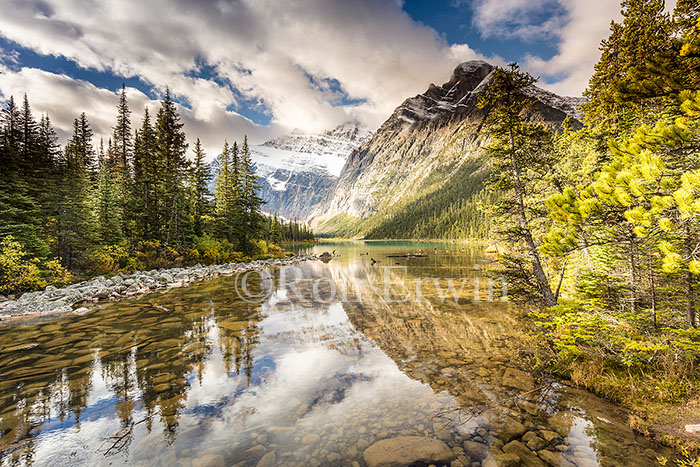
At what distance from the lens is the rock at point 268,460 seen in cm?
426

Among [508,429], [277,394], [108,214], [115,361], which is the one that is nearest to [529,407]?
[508,429]

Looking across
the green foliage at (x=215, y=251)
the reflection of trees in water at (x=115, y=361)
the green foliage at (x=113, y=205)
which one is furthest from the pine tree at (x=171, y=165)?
the reflection of trees in water at (x=115, y=361)

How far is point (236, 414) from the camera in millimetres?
5652

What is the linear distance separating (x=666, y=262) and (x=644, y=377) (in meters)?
3.12

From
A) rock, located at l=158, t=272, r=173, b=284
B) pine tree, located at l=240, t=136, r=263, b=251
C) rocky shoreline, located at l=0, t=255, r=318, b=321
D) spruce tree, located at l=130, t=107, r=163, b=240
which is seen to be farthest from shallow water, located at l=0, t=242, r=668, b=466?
pine tree, located at l=240, t=136, r=263, b=251

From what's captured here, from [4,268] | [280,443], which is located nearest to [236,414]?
[280,443]

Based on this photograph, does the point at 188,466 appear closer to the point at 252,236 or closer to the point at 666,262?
the point at 666,262

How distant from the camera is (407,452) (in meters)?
4.41

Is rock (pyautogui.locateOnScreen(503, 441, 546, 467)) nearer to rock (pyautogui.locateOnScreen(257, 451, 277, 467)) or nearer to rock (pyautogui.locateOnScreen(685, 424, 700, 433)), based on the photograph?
rock (pyautogui.locateOnScreen(685, 424, 700, 433))

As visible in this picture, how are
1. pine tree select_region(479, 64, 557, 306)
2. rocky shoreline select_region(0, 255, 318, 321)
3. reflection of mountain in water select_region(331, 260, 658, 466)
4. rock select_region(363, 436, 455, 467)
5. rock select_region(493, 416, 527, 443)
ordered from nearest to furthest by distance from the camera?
rock select_region(363, 436, 455, 467)
reflection of mountain in water select_region(331, 260, 658, 466)
rock select_region(493, 416, 527, 443)
pine tree select_region(479, 64, 557, 306)
rocky shoreline select_region(0, 255, 318, 321)

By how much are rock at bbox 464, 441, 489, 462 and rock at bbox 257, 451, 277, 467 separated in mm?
3209

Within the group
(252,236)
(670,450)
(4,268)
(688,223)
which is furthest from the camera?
(252,236)

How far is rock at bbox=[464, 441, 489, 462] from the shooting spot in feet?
13.9

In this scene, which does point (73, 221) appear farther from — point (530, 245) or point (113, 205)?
point (530, 245)
